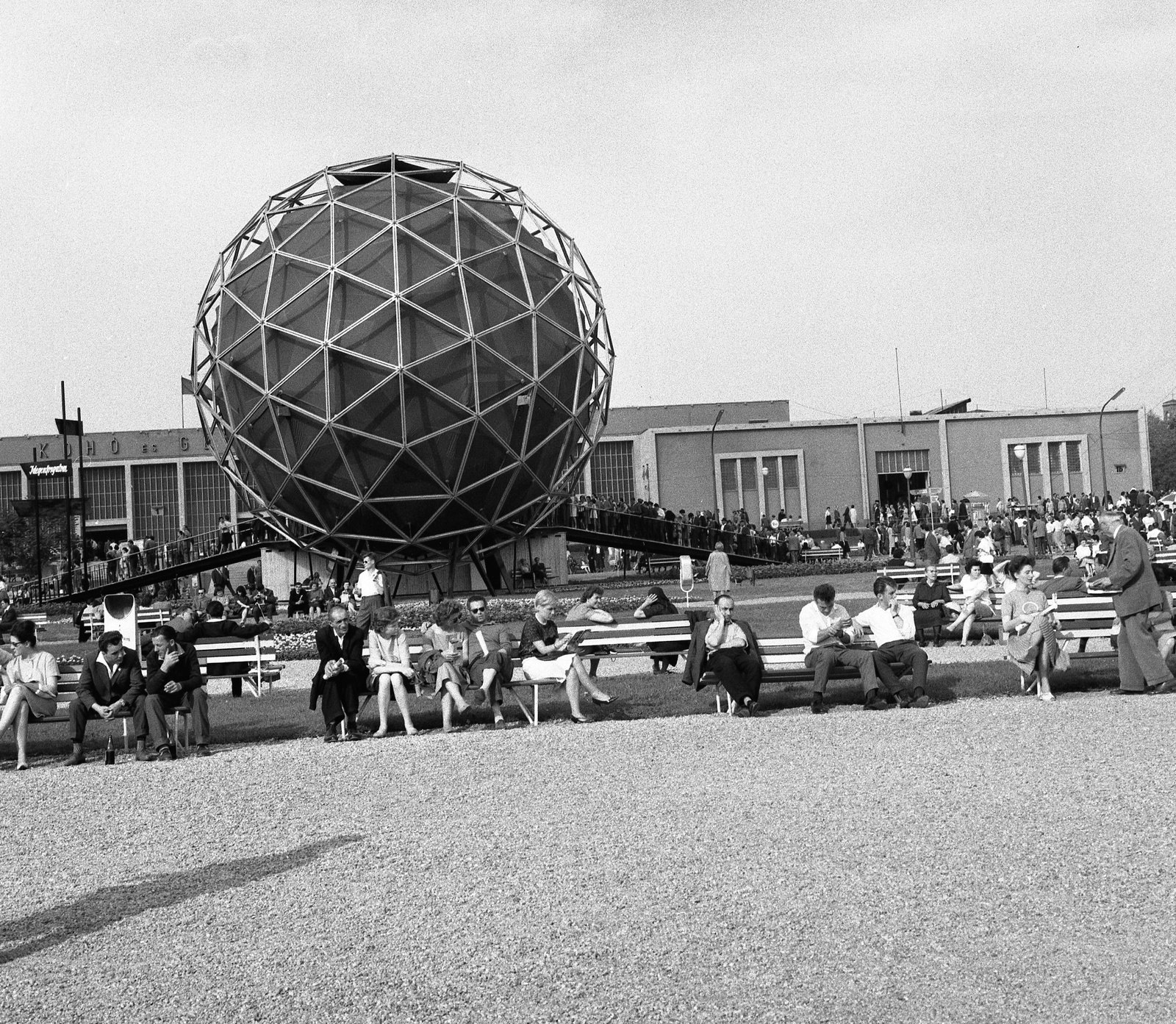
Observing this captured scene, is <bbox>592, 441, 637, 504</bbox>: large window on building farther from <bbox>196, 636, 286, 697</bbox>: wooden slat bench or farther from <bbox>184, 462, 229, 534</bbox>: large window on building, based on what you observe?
<bbox>196, 636, 286, 697</bbox>: wooden slat bench

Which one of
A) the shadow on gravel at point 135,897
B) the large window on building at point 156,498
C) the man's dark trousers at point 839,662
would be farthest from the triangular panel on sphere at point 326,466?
the large window on building at point 156,498

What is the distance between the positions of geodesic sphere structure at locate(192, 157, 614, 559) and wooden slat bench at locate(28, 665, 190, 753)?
704 inches

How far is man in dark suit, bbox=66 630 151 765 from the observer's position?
12633 millimetres

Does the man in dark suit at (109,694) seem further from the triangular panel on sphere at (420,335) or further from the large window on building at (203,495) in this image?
the large window on building at (203,495)

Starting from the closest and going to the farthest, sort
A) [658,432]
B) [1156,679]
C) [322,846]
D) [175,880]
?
[175,880]
[322,846]
[1156,679]
[658,432]

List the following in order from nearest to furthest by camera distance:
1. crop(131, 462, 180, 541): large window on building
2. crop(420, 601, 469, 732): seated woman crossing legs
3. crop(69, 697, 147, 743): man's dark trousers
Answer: crop(69, 697, 147, 743): man's dark trousers
crop(420, 601, 469, 732): seated woman crossing legs
crop(131, 462, 180, 541): large window on building

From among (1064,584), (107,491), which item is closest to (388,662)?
(1064,584)

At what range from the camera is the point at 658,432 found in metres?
67.3

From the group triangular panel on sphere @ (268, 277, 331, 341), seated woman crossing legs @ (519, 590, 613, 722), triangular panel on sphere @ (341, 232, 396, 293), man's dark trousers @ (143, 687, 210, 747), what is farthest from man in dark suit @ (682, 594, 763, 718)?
triangular panel on sphere @ (268, 277, 331, 341)

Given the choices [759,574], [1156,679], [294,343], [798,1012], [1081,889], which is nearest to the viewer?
[798,1012]

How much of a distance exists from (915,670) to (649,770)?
396 centimetres

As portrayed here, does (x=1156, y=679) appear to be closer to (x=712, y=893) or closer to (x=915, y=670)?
(x=915, y=670)

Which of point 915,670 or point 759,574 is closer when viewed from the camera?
point 915,670

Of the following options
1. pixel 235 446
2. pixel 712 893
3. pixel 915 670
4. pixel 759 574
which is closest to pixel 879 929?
pixel 712 893
